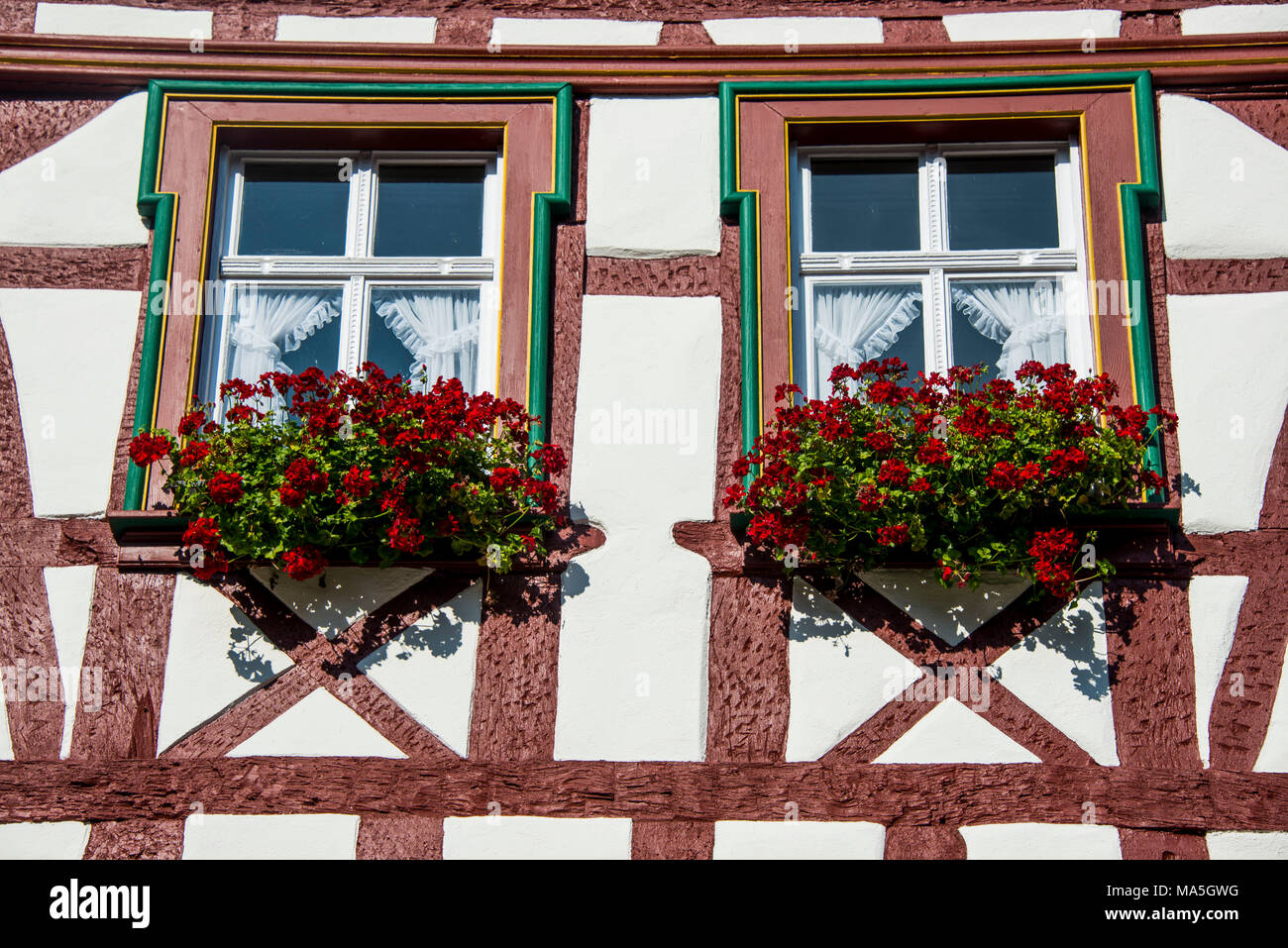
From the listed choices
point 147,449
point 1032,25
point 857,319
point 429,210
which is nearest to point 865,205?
point 857,319

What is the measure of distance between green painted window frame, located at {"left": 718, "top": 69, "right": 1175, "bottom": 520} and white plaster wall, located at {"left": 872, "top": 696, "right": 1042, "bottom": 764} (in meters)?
0.86

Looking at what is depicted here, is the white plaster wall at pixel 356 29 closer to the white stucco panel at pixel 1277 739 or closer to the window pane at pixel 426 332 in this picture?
the window pane at pixel 426 332

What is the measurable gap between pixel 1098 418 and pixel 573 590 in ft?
5.93

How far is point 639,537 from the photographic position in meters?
5.26

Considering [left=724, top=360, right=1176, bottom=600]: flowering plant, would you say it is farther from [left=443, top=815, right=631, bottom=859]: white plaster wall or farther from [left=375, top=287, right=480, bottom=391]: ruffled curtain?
[left=375, top=287, right=480, bottom=391]: ruffled curtain

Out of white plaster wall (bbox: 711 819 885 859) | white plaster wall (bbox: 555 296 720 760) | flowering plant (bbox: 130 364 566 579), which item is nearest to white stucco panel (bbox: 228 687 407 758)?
flowering plant (bbox: 130 364 566 579)

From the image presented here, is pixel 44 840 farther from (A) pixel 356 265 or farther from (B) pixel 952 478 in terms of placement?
(B) pixel 952 478

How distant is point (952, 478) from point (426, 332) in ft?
6.51

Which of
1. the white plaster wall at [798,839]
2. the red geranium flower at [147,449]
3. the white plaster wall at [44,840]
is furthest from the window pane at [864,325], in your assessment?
the white plaster wall at [44,840]

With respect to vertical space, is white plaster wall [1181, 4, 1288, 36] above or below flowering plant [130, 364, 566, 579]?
above

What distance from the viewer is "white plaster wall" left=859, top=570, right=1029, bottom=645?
5.10m

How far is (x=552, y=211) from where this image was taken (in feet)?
18.8

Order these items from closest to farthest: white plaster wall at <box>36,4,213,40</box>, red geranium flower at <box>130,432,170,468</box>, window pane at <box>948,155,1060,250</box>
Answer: red geranium flower at <box>130,432,170,468</box>
window pane at <box>948,155,1060,250</box>
white plaster wall at <box>36,4,213,40</box>
